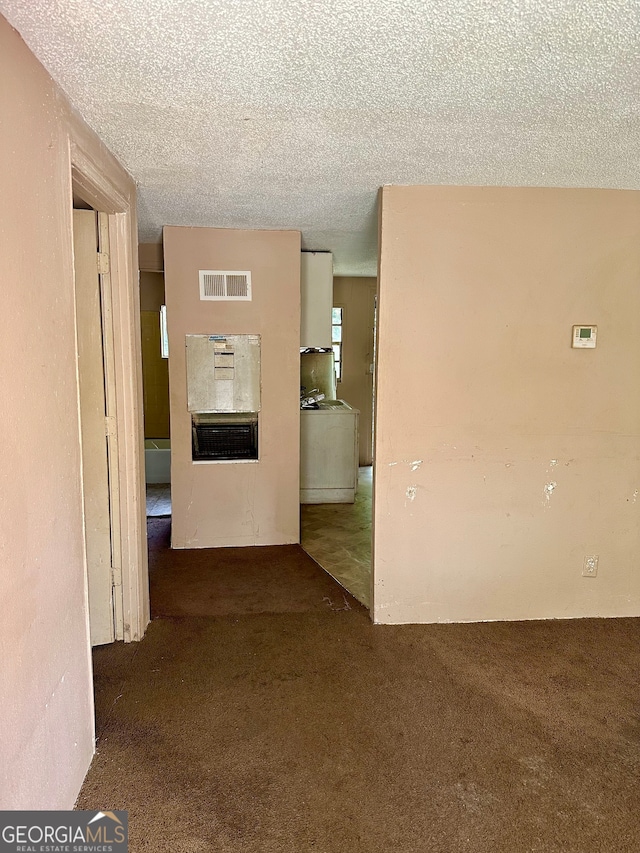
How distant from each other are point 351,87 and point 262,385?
262 centimetres

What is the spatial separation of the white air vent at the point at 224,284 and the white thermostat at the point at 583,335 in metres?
2.25

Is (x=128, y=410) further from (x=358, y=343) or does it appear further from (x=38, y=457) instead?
(x=358, y=343)

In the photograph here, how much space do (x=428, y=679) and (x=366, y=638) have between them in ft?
1.47

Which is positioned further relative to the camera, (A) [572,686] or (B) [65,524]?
(A) [572,686]

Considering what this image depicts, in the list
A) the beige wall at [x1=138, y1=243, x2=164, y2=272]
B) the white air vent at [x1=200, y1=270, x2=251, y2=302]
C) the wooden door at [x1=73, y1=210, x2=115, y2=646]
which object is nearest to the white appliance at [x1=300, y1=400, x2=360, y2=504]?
the white air vent at [x1=200, y1=270, x2=251, y2=302]

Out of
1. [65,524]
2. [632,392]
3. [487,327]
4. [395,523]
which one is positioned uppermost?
[487,327]

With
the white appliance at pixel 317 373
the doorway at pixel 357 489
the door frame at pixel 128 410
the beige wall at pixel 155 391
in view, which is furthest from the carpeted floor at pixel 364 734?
the beige wall at pixel 155 391

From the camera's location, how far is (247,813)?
5.88 feet

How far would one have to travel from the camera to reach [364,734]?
2.17 m

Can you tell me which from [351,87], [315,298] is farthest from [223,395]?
[351,87]

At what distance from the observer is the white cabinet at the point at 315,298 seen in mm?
4492

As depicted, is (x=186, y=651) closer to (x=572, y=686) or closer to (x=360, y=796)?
(x=360, y=796)

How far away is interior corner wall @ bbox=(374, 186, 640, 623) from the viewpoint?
284 cm

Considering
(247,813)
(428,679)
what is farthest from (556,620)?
(247,813)
